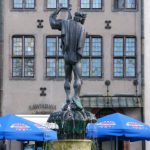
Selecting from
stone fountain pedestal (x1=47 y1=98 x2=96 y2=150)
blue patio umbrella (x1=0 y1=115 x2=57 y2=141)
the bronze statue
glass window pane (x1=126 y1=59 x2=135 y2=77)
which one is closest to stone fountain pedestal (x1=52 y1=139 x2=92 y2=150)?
stone fountain pedestal (x1=47 y1=98 x2=96 y2=150)

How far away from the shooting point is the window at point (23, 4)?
32.0 metres

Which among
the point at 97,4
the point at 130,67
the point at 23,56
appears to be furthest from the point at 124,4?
the point at 23,56

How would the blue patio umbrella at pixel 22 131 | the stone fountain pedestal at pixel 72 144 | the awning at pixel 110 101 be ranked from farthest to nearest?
the awning at pixel 110 101
the blue patio umbrella at pixel 22 131
the stone fountain pedestal at pixel 72 144

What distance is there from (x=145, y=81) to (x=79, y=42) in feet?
57.5

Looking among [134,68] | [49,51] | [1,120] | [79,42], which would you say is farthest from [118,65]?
[79,42]

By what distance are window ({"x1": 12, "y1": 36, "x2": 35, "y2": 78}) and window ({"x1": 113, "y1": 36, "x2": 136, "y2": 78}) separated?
11.7ft

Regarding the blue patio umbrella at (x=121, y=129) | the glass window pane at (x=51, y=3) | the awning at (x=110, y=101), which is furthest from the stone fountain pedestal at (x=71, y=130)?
the glass window pane at (x=51, y=3)

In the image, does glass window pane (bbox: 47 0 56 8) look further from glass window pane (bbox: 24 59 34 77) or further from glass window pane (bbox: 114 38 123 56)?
glass window pane (bbox: 114 38 123 56)

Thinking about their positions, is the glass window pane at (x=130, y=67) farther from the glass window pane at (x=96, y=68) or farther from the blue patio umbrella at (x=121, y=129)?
the blue patio umbrella at (x=121, y=129)

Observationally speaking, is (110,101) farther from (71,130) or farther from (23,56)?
(71,130)

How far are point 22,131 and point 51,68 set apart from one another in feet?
39.1

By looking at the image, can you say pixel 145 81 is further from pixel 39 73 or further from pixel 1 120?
pixel 1 120

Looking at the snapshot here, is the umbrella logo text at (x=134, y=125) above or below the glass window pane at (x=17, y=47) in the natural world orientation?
below

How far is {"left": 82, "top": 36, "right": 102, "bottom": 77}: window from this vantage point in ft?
104
